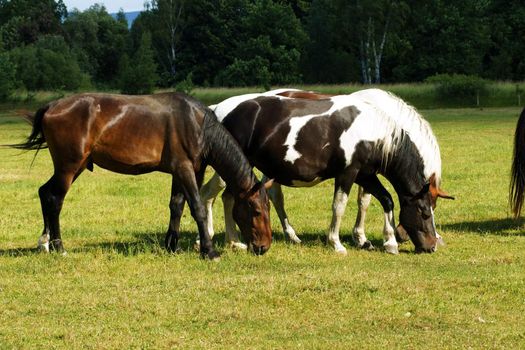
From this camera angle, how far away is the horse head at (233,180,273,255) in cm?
975

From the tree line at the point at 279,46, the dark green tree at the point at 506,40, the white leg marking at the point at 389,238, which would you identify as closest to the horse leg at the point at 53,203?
the white leg marking at the point at 389,238

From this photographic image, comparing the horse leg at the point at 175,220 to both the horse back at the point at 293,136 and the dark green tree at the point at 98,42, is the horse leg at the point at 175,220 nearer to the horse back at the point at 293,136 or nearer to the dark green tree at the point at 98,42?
the horse back at the point at 293,136

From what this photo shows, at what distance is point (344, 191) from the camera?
10305 mm

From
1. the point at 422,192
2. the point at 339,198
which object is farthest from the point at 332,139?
the point at 422,192

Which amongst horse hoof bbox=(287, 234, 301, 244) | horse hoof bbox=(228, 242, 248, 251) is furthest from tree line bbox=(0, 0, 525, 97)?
horse hoof bbox=(228, 242, 248, 251)

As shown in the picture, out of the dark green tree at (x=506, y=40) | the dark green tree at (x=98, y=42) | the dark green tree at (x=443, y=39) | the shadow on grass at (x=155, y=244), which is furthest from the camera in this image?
the dark green tree at (x=98, y=42)

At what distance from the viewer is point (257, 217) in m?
9.75

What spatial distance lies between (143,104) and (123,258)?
1830mm

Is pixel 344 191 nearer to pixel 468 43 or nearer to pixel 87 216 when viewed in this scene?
pixel 87 216

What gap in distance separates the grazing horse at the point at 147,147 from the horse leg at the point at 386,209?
5.17ft

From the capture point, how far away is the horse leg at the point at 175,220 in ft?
33.3

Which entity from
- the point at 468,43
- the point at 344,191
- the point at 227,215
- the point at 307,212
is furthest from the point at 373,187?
the point at 468,43

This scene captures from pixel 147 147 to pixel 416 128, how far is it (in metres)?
3.37

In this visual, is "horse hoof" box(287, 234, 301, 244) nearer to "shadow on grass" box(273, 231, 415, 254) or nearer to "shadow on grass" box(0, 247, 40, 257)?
"shadow on grass" box(273, 231, 415, 254)
